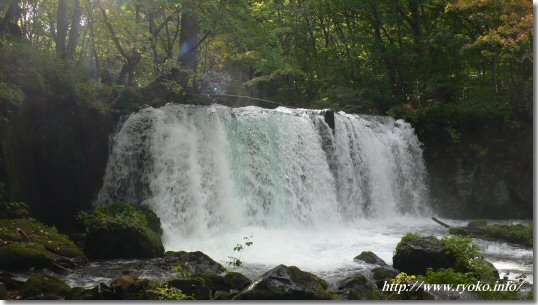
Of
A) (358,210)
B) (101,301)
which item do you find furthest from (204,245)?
(358,210)

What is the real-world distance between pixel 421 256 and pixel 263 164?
617 cm

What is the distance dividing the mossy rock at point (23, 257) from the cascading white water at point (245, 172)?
344cm

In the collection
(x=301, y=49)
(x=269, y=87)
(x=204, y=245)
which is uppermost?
(x=301, y=49)

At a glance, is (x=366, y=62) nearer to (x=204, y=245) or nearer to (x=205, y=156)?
(x=205, y=156)

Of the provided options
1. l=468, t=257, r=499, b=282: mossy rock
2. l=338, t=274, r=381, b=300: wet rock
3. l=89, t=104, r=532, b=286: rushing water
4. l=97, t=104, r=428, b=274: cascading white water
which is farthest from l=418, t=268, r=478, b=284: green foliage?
l=97, t=104, r=428, b=274: cascading white water

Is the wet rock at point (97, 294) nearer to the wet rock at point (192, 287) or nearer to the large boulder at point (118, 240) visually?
the wet rock at point (192, 287)

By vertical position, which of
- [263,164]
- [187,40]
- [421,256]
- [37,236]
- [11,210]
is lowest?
[421,256]

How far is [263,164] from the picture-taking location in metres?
13.5

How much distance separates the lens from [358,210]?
49.8 feet

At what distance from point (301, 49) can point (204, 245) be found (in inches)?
645

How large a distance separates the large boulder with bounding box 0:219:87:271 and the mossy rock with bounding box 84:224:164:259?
1.15 feet

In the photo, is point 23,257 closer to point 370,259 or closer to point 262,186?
point 370,259

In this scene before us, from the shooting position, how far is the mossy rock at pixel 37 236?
798cm

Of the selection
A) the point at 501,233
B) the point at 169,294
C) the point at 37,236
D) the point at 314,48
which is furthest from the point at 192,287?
the point at 314,48
